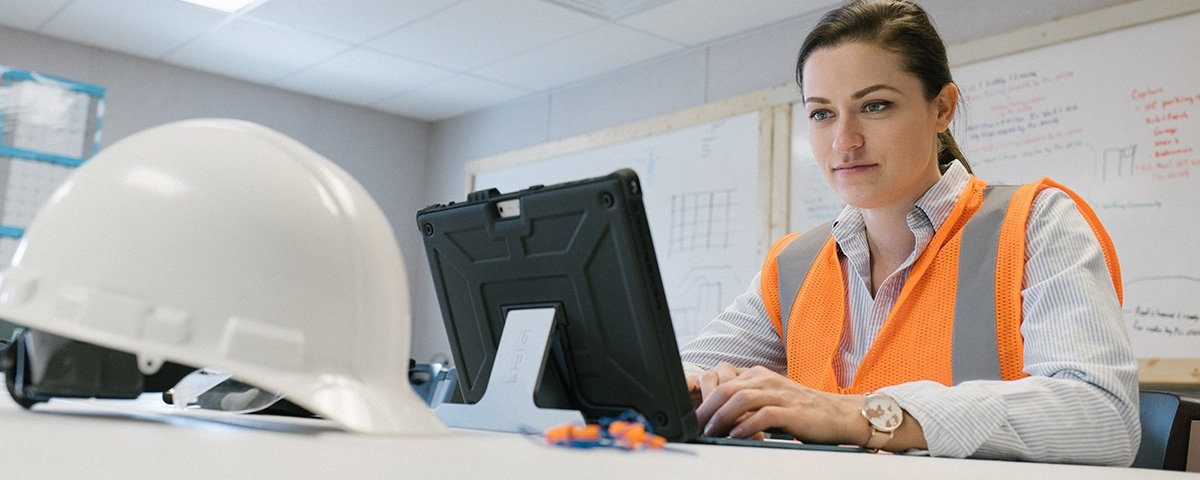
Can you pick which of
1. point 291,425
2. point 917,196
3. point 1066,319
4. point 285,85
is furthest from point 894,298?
point 285,85

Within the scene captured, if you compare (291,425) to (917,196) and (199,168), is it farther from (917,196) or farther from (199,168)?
(917,196)

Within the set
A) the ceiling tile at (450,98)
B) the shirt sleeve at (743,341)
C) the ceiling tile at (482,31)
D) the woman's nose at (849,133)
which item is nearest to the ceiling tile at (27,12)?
the ceiling tile at (482,31)

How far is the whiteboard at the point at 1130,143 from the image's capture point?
2719 millimetres

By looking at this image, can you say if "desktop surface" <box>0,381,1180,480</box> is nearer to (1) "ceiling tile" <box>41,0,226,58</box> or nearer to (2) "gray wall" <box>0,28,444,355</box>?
(2) "gray wall" <box>0,28,444,355</box>

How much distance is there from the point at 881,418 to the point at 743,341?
1.83ft

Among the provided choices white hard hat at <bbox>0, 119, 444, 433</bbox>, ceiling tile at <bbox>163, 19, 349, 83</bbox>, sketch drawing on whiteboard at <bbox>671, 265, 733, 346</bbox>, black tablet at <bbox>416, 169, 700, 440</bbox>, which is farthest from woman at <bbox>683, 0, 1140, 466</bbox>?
ceiling tile at <bbox>163, 19, 349, 83</bbox>

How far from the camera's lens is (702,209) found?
13.2 ft

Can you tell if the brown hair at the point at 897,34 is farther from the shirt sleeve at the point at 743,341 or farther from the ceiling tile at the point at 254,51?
the ceiling tile at the point at 254,51

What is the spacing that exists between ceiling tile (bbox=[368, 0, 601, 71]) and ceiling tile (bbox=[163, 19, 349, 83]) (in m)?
0.33

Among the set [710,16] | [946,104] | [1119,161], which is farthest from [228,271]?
[710,16]

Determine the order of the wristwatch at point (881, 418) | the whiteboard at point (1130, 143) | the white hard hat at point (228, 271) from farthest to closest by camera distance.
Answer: the whiteboard at point (1130, 143) < the wristwatch at point (881, 418) < the white hard hat at point (228, 271)

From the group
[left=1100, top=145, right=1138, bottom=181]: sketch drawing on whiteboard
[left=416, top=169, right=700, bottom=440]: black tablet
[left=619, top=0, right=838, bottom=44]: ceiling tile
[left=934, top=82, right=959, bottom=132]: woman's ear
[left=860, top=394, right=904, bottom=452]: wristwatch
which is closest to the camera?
[left=416, top=169, right=700, bottom=440]: black tablet

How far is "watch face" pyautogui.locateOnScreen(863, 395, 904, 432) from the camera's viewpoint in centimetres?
99

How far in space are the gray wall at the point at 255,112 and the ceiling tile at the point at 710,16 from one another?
1340mm
